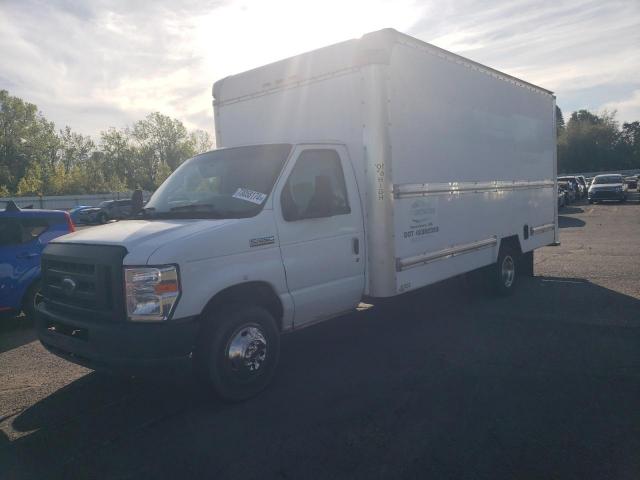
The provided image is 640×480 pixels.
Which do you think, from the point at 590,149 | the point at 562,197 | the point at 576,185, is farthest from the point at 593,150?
the point at 562,197

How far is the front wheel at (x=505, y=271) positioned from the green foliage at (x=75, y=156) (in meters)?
41.9

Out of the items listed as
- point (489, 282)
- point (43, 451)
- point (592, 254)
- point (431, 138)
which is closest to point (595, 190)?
point (592, 254)

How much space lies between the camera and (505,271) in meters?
8.07

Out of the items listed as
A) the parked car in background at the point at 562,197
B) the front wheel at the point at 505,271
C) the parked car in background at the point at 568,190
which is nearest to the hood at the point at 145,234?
the front wheel at the point at 505,271

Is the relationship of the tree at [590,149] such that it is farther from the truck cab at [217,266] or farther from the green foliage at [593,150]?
the truck cab at [217,266]

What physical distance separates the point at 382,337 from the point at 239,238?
266 centimetres

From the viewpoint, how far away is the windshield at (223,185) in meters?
4.56

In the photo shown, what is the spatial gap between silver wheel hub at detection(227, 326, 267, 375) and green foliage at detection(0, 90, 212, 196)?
44.5 meters

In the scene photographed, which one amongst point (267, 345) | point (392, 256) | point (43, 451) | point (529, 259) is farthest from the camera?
point (529, 259)

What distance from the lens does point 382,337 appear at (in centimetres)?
614

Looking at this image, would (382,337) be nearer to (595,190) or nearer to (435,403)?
(435,403)

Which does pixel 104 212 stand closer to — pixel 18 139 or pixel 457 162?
pixel 457 162

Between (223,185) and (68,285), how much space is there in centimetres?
162

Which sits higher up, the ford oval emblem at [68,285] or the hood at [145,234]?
the hood at [145,234]
